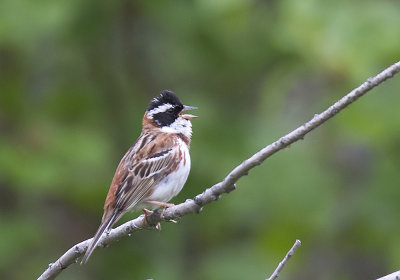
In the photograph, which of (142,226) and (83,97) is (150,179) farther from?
(83,97)

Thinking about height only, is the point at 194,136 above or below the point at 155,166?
above

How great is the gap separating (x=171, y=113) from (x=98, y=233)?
171 cm

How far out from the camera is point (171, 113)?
6.79 m

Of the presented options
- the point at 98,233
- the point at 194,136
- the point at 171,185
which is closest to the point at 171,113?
the point at 171,185

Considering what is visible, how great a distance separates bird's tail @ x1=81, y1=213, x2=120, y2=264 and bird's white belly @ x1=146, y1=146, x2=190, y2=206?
0.39 metres

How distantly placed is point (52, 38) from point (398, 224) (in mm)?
4666

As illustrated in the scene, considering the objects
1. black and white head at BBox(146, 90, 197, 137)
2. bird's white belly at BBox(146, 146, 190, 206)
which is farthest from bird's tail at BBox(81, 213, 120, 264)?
black and white head at BBox(146, 90, 197, 137)

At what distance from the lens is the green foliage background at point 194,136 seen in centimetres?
973

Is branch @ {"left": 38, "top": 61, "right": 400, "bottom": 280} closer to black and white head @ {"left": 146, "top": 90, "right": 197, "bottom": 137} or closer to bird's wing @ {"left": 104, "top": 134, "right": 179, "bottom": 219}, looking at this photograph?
bird's wing @ {"left": 104, "top": 134, "right": 179, "bottom": 219}

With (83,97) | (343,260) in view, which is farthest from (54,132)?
(343,260)

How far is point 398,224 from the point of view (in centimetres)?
1035

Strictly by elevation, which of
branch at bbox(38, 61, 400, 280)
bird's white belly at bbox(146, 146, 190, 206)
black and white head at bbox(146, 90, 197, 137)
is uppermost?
black and white head at bbox(146, 90, 197, 137)

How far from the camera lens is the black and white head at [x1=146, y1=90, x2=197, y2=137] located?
6.77 m

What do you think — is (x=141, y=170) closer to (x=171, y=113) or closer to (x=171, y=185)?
(x=171, y=185)
